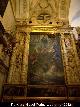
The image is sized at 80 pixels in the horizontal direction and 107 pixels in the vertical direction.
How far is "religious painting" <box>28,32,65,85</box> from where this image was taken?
8.03 metres

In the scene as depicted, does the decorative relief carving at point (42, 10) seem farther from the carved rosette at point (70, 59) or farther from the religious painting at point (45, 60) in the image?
the carved rosette at point (70, 59)

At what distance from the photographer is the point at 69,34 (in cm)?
982

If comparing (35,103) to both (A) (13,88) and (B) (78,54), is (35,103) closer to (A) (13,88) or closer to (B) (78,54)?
(A) (13,88)

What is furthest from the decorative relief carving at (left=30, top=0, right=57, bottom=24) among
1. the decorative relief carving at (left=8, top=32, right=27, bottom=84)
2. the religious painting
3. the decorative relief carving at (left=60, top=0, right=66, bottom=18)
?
the decorative relief carving at (left=8, top=32, right=27, bottom=84)

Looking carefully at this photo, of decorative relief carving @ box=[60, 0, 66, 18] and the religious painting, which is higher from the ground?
decorative relief carving @ box=[60, 0, 66, 18]

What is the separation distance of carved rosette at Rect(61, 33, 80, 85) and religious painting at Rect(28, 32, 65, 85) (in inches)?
10.2

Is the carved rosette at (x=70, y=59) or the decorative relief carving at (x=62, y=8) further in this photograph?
the decorative relief carving at (x=62, y=8)

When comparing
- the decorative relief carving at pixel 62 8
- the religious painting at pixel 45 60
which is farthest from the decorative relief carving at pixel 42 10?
the religious painting at pixel 45 60

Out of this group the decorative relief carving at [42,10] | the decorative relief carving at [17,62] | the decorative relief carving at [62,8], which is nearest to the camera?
the decorative relief carving at [17,62]

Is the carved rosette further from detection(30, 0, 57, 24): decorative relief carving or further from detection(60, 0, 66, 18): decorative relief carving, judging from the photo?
detection(30, 0, 57, 24): decorative relief carving

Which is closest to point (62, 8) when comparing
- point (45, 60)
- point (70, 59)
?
point (70, 59)

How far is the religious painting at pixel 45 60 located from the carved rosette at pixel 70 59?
26 cm

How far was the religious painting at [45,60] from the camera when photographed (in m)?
8.03

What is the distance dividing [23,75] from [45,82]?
1.12m
